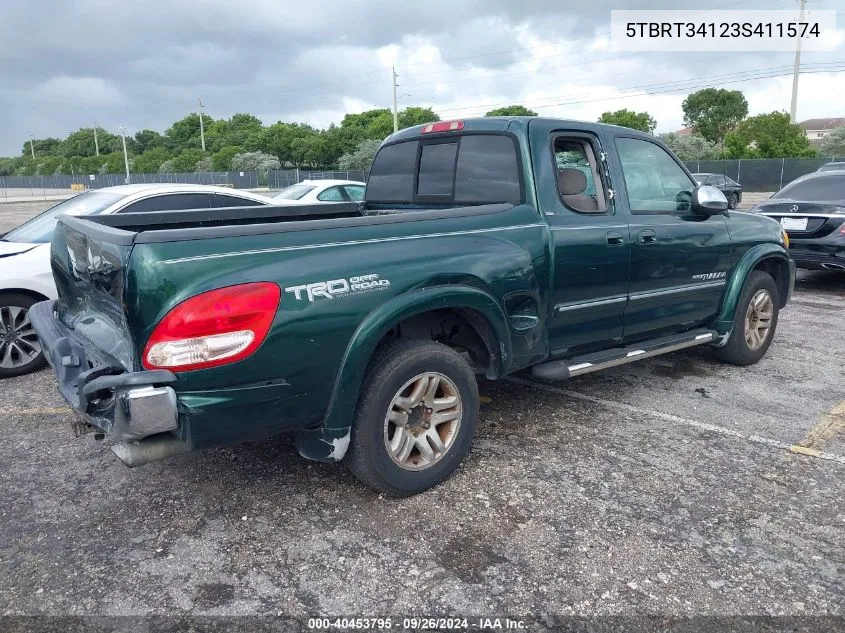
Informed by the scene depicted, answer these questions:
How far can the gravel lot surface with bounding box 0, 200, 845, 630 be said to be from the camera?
2.71 metres

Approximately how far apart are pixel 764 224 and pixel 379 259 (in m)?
3.98

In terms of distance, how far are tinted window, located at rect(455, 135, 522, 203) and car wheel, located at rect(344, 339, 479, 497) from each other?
1162mm

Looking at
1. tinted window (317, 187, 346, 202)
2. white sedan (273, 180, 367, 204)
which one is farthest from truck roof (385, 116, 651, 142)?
tinted window (317, 187, 346, 202)

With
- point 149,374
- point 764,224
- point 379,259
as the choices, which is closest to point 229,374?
point 149,374

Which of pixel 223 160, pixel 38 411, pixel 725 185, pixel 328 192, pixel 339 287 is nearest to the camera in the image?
pixel 339 287

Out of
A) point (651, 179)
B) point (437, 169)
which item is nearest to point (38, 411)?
point (437, 169)

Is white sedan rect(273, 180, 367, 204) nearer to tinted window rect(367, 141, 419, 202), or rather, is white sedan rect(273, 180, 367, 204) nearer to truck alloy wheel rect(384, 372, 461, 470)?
tinted window rect(367, 141, 419, 202)

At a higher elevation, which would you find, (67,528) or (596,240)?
(596,240)

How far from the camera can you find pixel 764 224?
563cm

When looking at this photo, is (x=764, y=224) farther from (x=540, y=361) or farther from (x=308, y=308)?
(x=308, y=308)

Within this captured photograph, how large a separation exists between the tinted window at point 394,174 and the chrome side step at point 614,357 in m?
1.61

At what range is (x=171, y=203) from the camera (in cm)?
634

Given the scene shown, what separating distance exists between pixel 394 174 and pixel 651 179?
72.2 inches

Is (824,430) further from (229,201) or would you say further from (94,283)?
(229,201)
